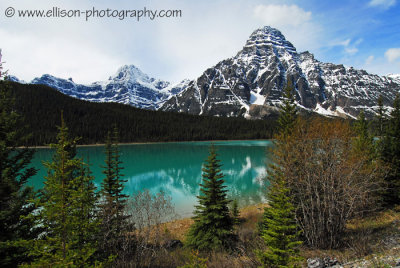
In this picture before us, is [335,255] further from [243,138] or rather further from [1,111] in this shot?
[243,138]

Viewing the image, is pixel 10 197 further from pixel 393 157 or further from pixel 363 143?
pixel 363 143

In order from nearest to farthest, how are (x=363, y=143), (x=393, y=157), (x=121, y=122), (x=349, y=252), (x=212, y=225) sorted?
(x=349, y=252) → (x=212, y=225) → (x=393, y=157) → (x=363, y=143) → (x=121, y=122)

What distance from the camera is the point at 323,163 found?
1145 cm

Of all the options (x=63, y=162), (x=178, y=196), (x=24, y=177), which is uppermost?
(x=63, y=162)

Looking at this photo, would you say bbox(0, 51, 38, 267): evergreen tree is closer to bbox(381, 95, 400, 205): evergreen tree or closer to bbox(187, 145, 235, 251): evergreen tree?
bbox(187, 145, 235, 251): evergreen tree

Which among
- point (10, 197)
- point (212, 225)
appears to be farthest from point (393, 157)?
point (10, 197)

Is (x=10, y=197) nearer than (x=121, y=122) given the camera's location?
Yes

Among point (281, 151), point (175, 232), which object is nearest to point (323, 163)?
point (281, 151)

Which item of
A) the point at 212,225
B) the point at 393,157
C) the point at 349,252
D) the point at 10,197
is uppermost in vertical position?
the point at 393,157

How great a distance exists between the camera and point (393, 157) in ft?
57.3

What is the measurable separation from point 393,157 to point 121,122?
529 ft

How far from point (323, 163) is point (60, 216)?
38.3 feet

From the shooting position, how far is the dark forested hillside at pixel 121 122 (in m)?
144

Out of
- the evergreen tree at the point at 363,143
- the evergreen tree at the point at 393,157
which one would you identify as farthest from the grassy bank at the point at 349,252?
the evergreen tree at the point at 363,143
